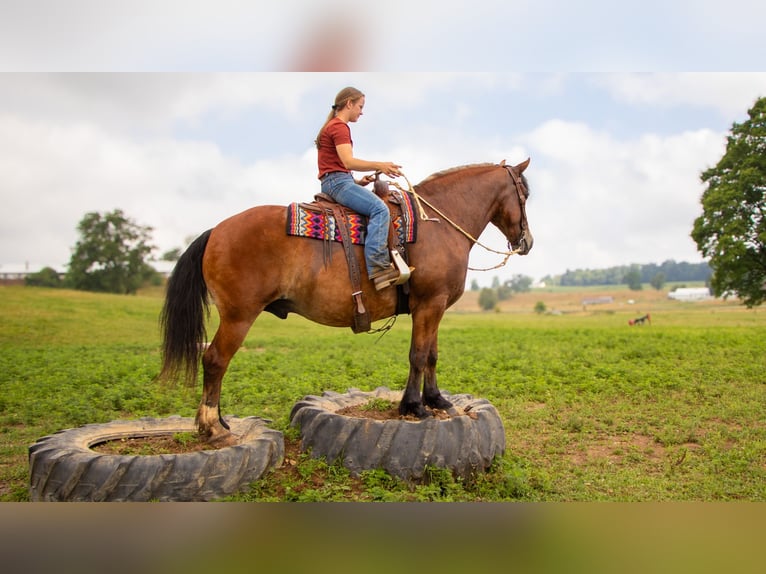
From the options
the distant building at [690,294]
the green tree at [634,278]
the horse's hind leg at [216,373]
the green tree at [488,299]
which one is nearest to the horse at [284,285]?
the horse's hind leg at [216,373]

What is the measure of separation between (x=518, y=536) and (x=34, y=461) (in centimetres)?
380

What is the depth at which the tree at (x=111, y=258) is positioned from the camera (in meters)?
22.0

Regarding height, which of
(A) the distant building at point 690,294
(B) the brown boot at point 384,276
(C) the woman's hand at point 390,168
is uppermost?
(C) the woman's hand at point 390,168

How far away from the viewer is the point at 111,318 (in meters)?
15.6

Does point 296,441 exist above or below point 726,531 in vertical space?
above

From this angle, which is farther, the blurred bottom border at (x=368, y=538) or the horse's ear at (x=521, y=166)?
the horse's ear at (x=521, y=166)

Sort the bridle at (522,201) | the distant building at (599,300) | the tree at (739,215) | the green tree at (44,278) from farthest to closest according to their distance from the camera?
the distant building at (599,300), the green tree at (44,278), the tree at (739,215), the bridle at (522,201)

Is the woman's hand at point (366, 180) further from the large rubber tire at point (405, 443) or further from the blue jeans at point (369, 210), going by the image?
the large rubber tire at point (405, 443)

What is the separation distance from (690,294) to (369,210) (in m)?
14.3

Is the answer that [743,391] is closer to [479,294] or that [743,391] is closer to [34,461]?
[34,461]

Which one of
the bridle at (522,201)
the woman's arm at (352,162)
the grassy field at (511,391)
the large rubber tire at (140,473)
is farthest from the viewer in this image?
the bridle at (522,201)

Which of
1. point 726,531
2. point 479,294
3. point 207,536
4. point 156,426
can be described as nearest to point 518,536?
point 726,531

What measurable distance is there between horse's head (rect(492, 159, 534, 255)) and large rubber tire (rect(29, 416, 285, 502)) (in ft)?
10.1

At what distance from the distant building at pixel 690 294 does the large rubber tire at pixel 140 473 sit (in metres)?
13.6
